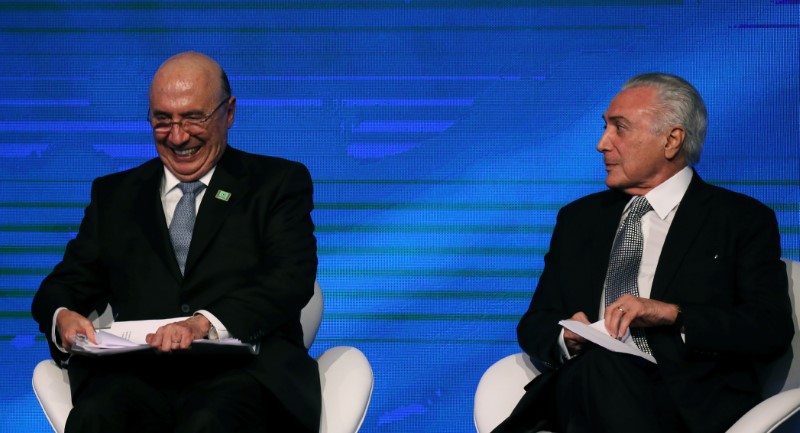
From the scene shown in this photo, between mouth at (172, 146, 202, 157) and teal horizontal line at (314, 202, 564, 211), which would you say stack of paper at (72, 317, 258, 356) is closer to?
mouth at (172, 146, 202, 157)

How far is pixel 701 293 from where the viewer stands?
144 inches

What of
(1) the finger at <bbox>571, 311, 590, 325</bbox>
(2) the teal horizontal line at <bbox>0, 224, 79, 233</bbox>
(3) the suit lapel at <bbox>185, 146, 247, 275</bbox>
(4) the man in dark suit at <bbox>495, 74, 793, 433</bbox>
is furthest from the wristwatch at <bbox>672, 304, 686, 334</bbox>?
(2) the teal horizontal line at <bbox>0, 224, 79, 233</bbox>

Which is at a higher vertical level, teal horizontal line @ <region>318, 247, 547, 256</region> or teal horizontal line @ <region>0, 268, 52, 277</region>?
teal horizontal line @ <region>318, 247, 547, 256</region>

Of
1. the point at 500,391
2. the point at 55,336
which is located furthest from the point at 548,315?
the point at 55,336

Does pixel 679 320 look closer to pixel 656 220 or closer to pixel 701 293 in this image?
pixel 701 293

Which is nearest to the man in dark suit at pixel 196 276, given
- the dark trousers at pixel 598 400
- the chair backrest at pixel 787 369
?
the dark trousers at pixel 598 400

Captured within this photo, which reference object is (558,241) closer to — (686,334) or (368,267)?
(686,334)

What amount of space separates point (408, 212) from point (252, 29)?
95cm

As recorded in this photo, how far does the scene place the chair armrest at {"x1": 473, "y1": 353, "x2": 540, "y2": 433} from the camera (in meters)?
3.67

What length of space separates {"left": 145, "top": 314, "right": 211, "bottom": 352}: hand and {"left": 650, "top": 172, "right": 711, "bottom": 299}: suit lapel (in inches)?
51.2

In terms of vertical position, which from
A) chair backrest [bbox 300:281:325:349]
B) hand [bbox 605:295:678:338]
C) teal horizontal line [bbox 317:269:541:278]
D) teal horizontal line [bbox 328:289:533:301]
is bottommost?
teal horizontal line [bbox 328:289:533:301]

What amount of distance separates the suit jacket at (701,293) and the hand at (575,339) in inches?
1.5

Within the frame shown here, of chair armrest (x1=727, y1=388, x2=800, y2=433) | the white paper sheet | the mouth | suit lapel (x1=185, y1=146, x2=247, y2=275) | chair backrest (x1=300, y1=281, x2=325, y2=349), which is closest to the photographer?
chair armrest (x1=727, y1=388, x2=800, y2=433)

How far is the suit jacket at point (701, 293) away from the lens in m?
3.51
